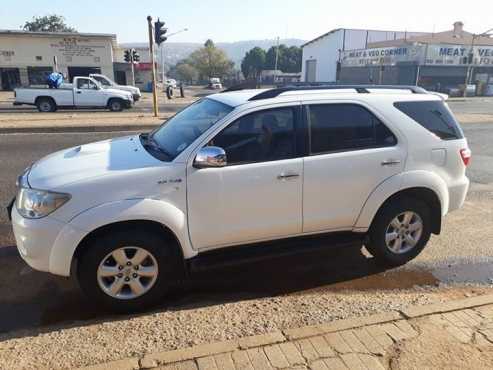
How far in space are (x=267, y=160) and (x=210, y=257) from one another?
974mm

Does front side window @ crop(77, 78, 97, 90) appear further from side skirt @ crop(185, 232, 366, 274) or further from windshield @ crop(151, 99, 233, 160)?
side skirt @ crop(185, 232, 366, 274)

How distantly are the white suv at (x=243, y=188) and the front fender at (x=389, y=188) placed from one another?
0.01 metres

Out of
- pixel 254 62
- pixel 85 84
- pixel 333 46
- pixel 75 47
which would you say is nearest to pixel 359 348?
pixel 85 84

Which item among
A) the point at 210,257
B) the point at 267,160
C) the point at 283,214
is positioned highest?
the point at 267,160

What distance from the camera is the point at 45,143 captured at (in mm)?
11141

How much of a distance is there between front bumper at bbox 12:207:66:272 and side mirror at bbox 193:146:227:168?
1113mm

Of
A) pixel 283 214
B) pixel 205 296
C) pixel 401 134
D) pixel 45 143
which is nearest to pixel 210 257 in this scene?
pixel 205 296

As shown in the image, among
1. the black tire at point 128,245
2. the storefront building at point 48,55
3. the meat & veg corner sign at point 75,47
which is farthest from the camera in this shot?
the meat & veg corner sign at point 75,47

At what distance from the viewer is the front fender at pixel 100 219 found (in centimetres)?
306

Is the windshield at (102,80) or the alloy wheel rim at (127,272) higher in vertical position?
the windshield at (102,80)

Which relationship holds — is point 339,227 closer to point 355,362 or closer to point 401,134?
point 401,134

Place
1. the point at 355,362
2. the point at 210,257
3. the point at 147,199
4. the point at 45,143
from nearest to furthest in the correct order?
the point at 355,362 → the point at 147,199 → the point at 210,257 → the point at 45,143

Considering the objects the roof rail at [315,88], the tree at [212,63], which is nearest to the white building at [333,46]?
the tree at [212,63]

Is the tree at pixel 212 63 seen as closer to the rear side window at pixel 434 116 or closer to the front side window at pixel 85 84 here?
the front side window at pixel 85 84
